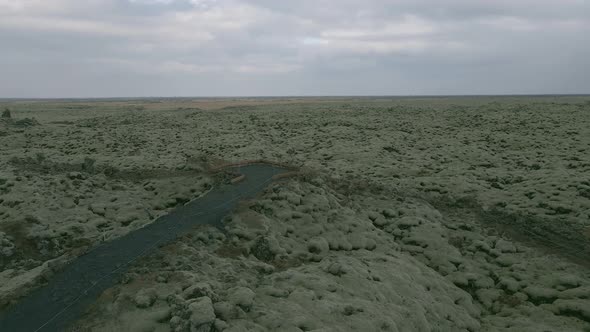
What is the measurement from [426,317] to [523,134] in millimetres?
34183

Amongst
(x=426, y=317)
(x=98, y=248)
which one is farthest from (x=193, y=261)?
(x=426, y=317)

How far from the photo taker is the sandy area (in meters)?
10.2

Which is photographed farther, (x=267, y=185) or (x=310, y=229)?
(x=267, y=185)

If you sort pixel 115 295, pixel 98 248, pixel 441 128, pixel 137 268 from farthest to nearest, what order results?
pixel 441 128 → pixel 98 248 → pixel 137 268 → pixel 115 295

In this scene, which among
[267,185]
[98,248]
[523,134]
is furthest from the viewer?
[523,134]

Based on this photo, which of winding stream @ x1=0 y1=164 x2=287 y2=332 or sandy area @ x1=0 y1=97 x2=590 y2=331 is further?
sandy area @ x1=0 y1=97 x2=590 y2=331

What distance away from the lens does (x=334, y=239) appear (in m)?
15.9

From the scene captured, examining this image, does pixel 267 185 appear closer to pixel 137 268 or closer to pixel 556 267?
pixel 137 268

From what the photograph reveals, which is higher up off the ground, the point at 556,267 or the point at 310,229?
the point at 310,229

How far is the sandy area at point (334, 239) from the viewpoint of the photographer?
10227mm

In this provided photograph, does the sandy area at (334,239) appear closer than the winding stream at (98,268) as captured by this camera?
No

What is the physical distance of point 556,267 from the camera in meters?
Result: 15.3

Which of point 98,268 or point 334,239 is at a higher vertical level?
point 98,268

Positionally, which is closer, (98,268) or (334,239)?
(98,268)
